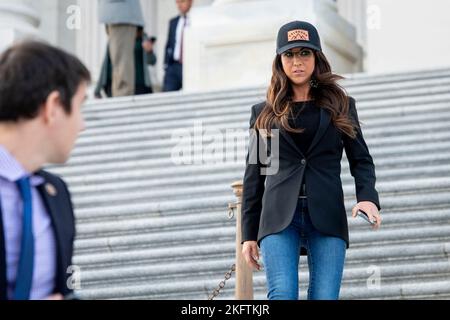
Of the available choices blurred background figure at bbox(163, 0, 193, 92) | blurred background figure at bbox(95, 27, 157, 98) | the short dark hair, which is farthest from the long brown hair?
blurred background figure at bbox(163, 0, 193, 92)

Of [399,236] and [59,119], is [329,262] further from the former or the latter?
[399,236]

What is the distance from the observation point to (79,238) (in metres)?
10.6

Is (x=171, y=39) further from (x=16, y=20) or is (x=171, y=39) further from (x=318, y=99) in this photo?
(x=318, y=99)

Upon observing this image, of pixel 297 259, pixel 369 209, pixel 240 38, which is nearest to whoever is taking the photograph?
pixel 297 259

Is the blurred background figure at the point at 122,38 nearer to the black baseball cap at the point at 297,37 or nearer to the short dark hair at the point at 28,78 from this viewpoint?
the black baseball cap at the point at 297,37

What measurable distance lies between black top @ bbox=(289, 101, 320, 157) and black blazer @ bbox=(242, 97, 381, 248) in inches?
1.0

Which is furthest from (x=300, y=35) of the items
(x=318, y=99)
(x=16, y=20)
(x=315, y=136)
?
(x=16, y=20)

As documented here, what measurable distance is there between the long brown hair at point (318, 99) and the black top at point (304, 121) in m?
0.03

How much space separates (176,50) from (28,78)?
41.4 ft

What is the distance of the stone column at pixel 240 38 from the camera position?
15.3 m

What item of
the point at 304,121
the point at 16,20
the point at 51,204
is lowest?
the point at 51,204

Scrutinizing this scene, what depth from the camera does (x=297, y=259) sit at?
6.27m

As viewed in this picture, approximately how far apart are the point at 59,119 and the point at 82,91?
14 centimetres
